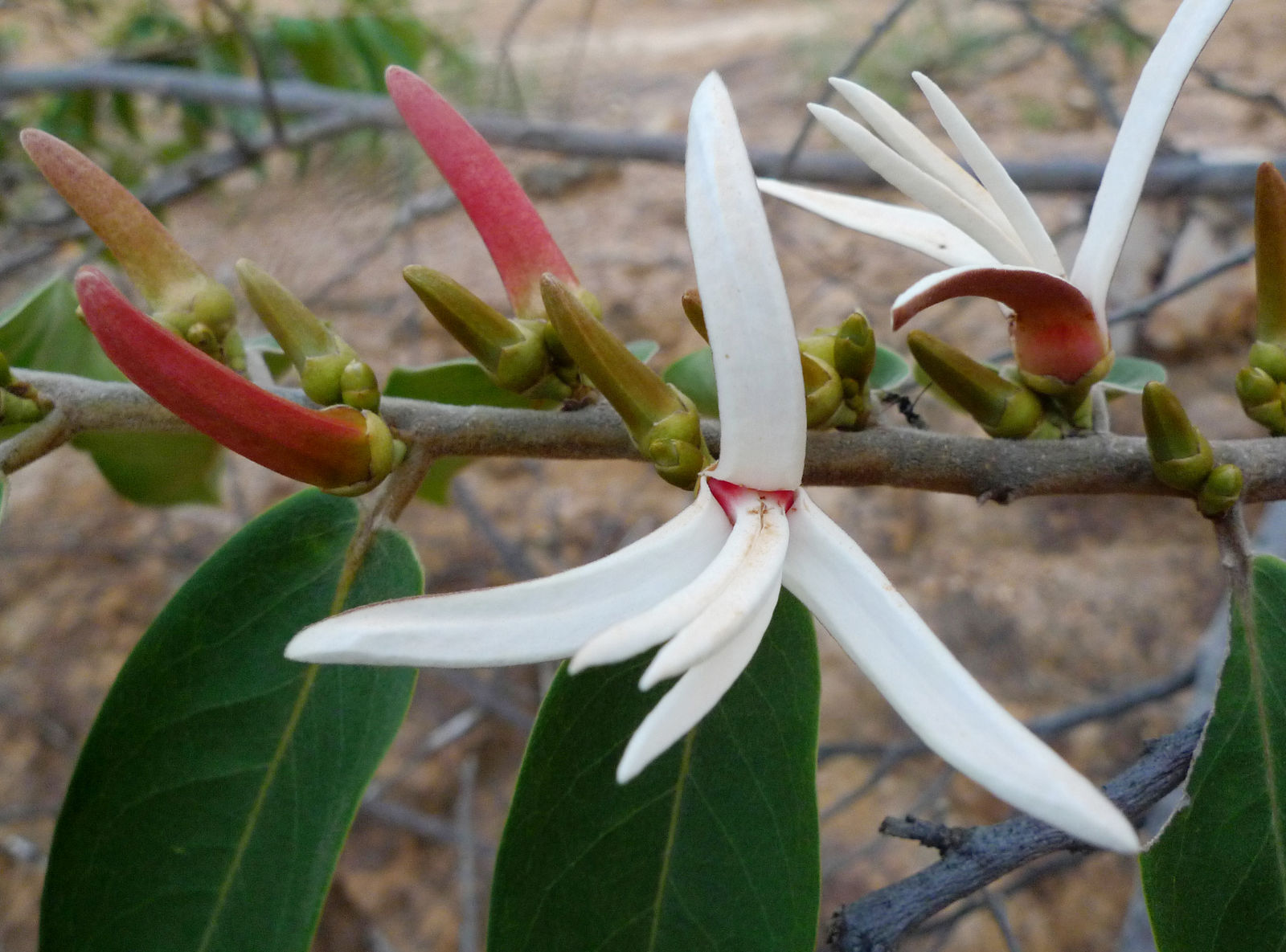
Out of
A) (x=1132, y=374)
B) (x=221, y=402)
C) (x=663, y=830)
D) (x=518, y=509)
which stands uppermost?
(x=221, y=402)

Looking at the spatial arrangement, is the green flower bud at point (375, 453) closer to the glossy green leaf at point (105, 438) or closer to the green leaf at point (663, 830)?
the green leaf at point (663, 830)

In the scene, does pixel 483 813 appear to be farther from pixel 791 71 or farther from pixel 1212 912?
pixel 791 71

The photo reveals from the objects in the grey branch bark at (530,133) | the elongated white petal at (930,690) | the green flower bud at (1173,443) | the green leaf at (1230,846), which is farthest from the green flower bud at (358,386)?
the grey branch bark at (530,133)

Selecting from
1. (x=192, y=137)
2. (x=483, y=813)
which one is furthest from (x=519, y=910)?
(x=192, y=137)

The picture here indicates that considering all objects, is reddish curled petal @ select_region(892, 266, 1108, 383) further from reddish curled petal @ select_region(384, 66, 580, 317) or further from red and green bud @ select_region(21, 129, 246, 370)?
red and green bud @ select_region(21, 129, 246, 370)

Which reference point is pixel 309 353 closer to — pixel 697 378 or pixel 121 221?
pixel 121 221

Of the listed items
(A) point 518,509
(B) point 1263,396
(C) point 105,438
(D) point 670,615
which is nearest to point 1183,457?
(B) point 1263,396
